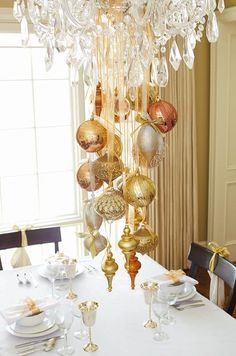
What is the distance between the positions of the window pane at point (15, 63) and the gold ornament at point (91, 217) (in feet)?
7.03

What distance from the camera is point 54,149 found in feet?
12.2

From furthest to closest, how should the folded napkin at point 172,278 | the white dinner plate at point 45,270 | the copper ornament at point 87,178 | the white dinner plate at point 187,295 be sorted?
the white dinner plate at point 45,270 → the folded napkin at point 172,278 → the white dinner plate at point 187,295 → the copper ornament at point 87,178

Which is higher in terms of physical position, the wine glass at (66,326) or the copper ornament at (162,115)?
the copper ornament at (162,115)

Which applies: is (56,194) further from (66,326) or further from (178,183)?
(66,326)

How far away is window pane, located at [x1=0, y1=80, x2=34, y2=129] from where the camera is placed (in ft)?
11.5

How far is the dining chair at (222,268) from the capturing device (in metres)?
2.26

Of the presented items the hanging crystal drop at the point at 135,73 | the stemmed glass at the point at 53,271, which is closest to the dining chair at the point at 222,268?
the stemmed glass at the point at 53,271

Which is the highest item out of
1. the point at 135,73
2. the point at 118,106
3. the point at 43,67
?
the point at 43,67

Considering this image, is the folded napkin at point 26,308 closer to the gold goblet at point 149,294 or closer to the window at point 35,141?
the gold goblet at point 149,294

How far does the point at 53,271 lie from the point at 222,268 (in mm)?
853

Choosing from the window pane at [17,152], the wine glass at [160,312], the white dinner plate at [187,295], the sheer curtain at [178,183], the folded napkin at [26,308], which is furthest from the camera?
the sheer curtain at [178,183]

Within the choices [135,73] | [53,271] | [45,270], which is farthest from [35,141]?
[135,73]

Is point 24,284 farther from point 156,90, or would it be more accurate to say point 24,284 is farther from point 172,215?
point 172,215

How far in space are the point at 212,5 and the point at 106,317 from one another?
1.36 meters
